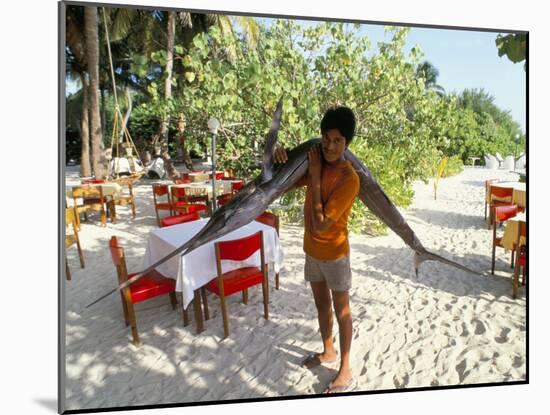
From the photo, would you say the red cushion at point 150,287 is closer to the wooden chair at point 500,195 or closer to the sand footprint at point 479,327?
the sand footprint at point 479,327

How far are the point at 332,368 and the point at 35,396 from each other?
1.86m

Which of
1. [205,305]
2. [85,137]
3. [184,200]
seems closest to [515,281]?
[205,305]

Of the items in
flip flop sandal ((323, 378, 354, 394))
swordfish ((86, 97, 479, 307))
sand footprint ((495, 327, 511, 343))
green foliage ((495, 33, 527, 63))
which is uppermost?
green foliage ((495, 33, 527, 63))

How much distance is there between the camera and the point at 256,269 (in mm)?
2939

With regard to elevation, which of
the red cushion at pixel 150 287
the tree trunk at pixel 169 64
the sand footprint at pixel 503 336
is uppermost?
the tree trunk at pixel 169 64

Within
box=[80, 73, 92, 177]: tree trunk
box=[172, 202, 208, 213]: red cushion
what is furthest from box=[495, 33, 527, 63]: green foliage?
box=[172, 202, 208, 213]: red cushion

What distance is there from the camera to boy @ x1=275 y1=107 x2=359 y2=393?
1.64m

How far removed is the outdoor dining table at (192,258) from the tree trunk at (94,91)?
4.65ft

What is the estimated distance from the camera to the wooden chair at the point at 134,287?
7.78ft

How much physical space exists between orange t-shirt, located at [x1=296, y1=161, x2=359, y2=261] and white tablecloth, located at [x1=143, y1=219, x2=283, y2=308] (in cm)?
106

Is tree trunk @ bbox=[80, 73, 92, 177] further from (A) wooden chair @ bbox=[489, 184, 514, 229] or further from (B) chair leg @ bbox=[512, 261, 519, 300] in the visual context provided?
(A) wooden chair @ bbox=[489, 184, 514, 229]

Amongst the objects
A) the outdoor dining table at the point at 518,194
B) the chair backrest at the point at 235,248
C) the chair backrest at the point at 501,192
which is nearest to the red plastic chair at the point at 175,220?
the chair backrest at the point at 235,248

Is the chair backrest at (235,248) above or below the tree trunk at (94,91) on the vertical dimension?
below

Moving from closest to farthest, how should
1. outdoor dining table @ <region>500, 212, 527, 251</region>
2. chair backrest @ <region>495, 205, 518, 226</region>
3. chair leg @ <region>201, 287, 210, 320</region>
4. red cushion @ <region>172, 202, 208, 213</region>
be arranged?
1. chair leg @ <region>201, 287, 210, 320</region>
2. outdoor dining table @ <region>500, 212, 527, 251</region>
3. chair backrest @ <region>495, 205, 518, 226</region>
4. red cushion @ <region>172, 202, 208, 213</region>
